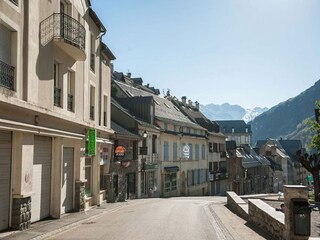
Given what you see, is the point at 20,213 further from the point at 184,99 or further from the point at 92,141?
the point at 184,99

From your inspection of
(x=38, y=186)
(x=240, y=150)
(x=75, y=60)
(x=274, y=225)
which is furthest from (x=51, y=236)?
(x=240, y=150)

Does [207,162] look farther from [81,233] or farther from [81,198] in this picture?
[81,233]

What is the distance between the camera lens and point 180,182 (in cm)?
4444

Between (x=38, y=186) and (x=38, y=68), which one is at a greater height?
(x=38, y=68)

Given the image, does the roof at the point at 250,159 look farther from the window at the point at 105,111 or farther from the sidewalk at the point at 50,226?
the sidewalk at the point at 50,226

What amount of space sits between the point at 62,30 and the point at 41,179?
5941 mm

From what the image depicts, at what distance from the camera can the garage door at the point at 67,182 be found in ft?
57.8

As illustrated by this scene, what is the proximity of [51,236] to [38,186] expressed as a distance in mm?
2745

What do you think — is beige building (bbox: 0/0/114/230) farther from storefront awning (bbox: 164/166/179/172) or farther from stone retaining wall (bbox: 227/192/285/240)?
storefront awning (bbox: 164/166/179/172)

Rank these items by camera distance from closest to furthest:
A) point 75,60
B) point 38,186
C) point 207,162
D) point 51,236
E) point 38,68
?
point 51,236 → point 38,68 → point 38,186 → point 75,60 → point 207,162

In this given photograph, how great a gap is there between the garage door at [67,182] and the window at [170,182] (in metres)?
21.9

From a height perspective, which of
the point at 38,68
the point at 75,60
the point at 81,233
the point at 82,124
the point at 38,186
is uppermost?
the point at 75,60

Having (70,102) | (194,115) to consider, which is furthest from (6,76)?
(194,115)

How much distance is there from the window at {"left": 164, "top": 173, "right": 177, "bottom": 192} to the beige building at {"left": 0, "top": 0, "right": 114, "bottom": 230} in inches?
689
